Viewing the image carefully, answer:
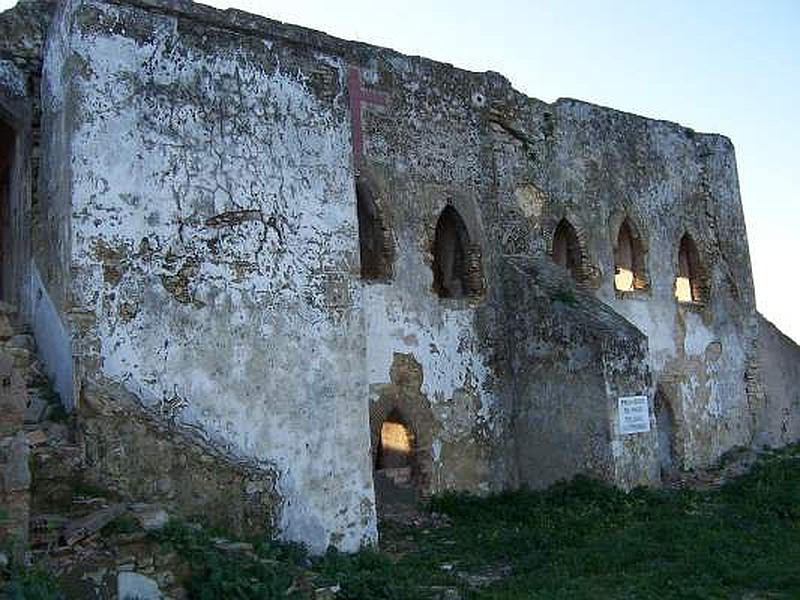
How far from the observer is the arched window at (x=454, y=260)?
11.8 meters

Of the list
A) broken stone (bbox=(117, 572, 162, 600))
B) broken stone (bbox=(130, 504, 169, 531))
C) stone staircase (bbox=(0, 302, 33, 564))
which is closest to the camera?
stone staircase (bbox=(0, 302, 33, 564))

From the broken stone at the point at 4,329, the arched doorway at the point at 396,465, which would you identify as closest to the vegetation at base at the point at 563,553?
the arched doorway at the point at 396,465

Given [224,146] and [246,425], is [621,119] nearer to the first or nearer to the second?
[224,146]

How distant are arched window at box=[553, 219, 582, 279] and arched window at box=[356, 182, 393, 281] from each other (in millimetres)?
3558

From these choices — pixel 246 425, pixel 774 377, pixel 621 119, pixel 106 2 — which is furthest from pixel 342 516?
pixel 774 377

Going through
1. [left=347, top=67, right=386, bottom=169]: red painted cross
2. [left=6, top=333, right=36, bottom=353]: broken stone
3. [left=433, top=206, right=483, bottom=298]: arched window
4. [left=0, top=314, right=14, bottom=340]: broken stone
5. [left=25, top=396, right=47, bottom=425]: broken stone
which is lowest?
[left=25, top=396, right=47, bottom=425]: broken stone

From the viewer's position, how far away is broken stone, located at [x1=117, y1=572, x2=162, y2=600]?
556 cm

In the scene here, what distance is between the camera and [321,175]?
29.0 ft

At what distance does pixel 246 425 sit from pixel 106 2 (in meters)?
3.97

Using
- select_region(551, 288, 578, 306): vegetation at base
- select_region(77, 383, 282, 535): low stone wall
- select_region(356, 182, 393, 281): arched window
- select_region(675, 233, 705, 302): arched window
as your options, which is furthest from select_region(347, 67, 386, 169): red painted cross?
select_region(675, 233, 705, 302): arched window

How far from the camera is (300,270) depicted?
8.50m

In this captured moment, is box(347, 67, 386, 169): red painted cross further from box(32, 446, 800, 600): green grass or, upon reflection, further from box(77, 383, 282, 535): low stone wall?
box(77, 383, 282, 535): low stone wall

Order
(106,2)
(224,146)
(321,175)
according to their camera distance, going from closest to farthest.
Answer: (106,2) < (224,146) < (321,175)

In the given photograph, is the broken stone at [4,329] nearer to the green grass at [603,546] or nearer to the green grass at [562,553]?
the green grass at [562,553]
